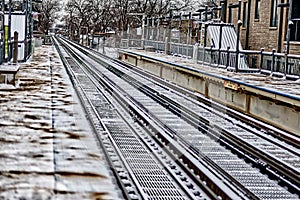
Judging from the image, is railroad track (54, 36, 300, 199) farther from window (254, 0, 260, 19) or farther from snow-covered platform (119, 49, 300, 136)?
window (254, 0, 260, 19)

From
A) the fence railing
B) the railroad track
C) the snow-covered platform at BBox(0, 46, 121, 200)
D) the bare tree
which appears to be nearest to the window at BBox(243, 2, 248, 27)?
the fence railing

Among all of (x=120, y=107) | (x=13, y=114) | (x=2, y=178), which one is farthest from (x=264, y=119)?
(x=2, y=178)

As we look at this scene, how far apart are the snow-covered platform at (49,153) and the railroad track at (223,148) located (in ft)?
3.33

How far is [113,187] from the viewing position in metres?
7.34

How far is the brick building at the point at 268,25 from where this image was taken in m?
24.7

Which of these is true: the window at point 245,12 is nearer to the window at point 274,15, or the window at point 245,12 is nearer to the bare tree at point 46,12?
the window at point 274,15

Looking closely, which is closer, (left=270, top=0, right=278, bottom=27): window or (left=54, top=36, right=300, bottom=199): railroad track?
(left=54, top=36, right=300, bottom=199): railroad track

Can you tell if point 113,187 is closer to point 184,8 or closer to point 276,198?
point 276,198

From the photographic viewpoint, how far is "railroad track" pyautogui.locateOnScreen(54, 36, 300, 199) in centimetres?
871

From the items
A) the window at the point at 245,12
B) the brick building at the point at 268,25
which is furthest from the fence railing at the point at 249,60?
the window at the point at 245,12

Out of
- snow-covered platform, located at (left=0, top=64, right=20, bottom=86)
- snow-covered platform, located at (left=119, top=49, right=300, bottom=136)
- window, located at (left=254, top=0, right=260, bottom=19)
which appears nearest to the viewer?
snow-covered platform, located at (left=119, top=49, right=300, bottom=136)

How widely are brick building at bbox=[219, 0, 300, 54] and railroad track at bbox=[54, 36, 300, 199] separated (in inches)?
327

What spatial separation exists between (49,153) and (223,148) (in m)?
4.20

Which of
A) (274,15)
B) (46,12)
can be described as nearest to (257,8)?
(274,15)
